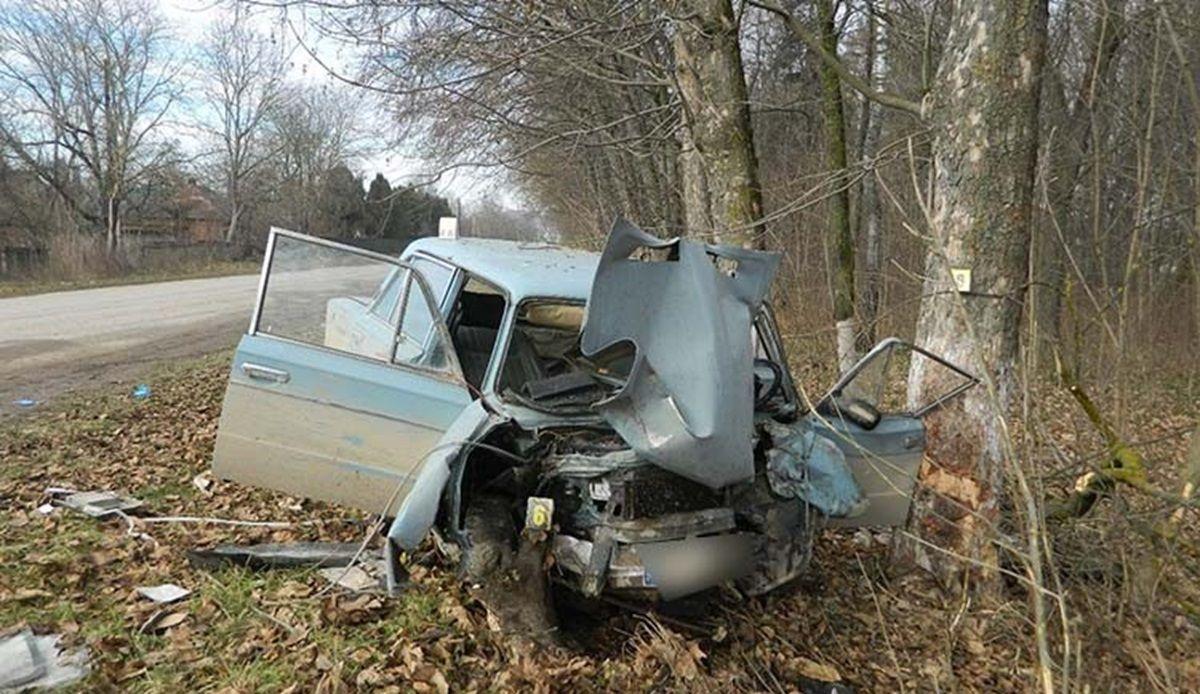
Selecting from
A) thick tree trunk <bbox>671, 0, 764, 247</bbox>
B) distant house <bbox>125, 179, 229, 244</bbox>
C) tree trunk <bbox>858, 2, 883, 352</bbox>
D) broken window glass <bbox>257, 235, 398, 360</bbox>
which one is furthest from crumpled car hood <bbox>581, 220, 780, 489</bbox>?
distant house <bbox>125, 179, 229, 244</bbox>

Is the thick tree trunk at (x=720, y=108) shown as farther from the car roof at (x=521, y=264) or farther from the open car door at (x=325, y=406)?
the open car door at (x=325, y=406)

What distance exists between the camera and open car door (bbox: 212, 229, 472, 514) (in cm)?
406

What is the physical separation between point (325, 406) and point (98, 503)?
2.00m

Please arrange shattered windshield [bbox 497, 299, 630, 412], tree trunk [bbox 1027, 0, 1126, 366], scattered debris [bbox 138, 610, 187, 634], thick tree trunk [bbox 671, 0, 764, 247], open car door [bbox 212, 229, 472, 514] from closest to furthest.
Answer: scattered debris [bbox 138, 610, 187, 634], shattered windshield [bbox 497, 299, 630, 412], open car door [bbox 212, 229, 472, 514], tree trunk [bbox 1027, 0, 1126, 366], thick tree trunk [bbox 671, 0, 764, 247]

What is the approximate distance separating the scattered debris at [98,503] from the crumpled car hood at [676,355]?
356cm

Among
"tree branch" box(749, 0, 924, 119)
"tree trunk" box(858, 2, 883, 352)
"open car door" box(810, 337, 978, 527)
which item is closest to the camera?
"open car door" box(810, 337, 978, 527)

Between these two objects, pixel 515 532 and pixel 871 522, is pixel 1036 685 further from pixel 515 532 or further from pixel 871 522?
pixel 515 532

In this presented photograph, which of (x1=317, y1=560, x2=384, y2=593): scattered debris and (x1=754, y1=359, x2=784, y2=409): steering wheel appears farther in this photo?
(x1=754, y1=359, x2=784, y2=409): steering wheel

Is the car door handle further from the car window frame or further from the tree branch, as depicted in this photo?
the tree branch

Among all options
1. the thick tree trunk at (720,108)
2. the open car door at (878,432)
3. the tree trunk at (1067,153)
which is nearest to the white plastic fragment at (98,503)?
the open car door at (878,432)

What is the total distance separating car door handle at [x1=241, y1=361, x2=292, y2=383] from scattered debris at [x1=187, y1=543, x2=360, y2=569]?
97cm

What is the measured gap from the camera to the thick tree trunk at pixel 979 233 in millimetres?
3957

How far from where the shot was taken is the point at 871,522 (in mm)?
4137

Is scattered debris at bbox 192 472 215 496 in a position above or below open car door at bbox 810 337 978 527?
below
